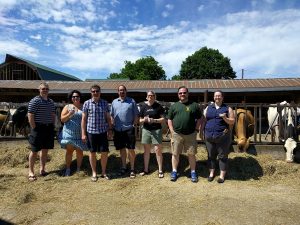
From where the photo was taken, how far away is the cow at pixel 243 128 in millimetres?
7477

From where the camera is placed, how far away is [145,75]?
5225 centimetres

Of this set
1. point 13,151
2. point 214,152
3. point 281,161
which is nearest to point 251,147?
point 281,161

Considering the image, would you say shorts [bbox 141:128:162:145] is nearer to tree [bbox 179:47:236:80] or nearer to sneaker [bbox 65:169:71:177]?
sneaker [bbox 65:169:71:177]

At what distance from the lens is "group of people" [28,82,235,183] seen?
6305 mm

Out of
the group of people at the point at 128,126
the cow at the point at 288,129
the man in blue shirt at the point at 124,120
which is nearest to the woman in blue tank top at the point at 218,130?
the group of people at the point at 128,126

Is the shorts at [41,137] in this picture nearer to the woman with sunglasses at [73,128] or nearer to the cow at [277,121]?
the woman with sunglasses at [73,128]

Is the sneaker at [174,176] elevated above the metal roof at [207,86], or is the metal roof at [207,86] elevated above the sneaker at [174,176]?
the metal roof at [207,86]

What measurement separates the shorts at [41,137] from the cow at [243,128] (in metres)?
3.99

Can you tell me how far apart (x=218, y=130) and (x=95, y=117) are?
7.47 feet

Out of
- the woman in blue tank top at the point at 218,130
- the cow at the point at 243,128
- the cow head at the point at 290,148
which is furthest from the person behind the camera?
the cow at the point at 243,128

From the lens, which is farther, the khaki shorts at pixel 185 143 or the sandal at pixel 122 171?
the sandal at pixel 122 171

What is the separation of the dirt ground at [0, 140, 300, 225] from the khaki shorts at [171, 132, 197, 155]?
56 cm

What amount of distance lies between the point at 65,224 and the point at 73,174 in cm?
240

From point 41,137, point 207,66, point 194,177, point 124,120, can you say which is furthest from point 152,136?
point 207,66
